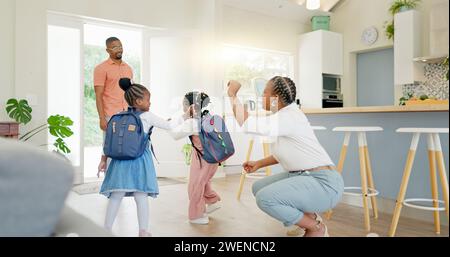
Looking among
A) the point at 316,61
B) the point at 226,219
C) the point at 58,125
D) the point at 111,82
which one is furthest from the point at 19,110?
the point at 316,61

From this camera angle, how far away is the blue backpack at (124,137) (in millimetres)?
897

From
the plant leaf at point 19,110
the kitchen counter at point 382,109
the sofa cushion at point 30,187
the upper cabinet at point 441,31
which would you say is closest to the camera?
the sofa cushion at point 30,187

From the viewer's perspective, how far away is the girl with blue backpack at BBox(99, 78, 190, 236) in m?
0.90

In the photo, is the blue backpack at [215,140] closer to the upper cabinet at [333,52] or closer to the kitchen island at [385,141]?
the kitchen island at [385,141]

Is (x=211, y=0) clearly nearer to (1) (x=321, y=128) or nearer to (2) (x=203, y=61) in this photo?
(2) (x=203, y=61)

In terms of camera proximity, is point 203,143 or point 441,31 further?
point 203,143

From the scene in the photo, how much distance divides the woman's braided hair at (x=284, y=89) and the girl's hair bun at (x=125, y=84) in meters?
0.39

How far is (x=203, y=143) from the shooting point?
1.09 m

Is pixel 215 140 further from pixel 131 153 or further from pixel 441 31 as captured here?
pixel 441 31

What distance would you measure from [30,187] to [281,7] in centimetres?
121

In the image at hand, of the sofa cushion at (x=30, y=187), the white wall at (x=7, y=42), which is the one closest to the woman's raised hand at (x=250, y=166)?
the sofa cushion at (x=30, y=187)

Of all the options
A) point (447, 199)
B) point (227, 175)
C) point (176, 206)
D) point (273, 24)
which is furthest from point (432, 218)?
point (273, 24)

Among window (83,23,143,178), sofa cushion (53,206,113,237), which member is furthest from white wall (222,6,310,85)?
sofa cushion (53,206,113,237)

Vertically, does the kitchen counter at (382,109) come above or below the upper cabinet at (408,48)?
below
